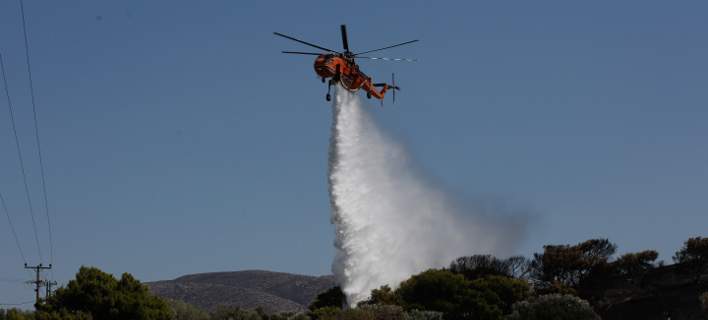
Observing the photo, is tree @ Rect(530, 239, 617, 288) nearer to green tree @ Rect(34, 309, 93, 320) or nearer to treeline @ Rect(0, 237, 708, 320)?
treeline @ Rect(0, 237, 708, 320)

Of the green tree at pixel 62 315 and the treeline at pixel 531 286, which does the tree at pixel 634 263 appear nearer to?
the treeline at pixel 531 286

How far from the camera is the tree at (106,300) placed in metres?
83.9

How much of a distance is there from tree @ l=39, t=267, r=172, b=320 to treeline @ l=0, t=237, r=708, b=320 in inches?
2.9

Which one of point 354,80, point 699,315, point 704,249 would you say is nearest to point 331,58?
point 354,80

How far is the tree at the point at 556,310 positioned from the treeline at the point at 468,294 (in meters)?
0.08

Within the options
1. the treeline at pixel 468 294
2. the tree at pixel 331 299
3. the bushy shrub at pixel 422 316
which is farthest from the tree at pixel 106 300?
the tree at pixel 331 299

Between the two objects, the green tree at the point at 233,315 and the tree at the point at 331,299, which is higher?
the tree at the point at 331,299

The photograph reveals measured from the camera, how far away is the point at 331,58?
279 ft

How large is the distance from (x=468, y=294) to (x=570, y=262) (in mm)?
27980

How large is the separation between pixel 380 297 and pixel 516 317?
709 inches

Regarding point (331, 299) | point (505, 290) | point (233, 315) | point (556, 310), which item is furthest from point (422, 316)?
point (331, 299)

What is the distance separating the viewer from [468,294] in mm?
109125

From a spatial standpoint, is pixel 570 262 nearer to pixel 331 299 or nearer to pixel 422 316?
pixel 331 299

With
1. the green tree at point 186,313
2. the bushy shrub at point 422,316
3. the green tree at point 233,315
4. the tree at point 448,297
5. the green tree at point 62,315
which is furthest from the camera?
the tree at point 448,297
